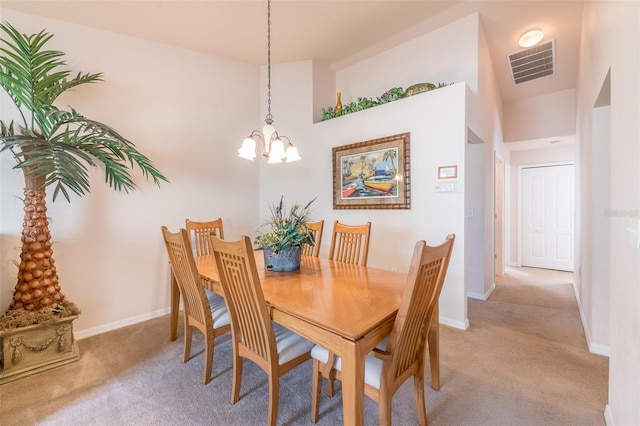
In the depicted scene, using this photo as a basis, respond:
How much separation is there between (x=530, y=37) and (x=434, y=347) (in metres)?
3.48

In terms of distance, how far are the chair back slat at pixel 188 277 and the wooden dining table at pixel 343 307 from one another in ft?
0.26

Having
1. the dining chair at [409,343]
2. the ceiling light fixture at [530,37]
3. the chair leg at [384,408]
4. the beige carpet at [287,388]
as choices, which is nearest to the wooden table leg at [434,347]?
the beige carpet at [287,388]

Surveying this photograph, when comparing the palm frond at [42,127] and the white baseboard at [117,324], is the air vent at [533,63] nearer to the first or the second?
the palm frond at [42,127]

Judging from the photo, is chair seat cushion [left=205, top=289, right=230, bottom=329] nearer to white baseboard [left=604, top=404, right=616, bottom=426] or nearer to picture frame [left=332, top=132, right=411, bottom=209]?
picture frame [left=332, top=132, right=411, bottom=209]

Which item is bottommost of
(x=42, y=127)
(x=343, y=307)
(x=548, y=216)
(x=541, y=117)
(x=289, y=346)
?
(x=289, y=346)

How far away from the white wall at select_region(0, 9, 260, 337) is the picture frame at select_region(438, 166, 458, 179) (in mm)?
2458

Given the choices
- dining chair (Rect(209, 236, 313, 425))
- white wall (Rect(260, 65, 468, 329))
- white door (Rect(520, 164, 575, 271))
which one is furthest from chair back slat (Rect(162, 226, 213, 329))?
white door (Rect(520, 164, 575, 271))

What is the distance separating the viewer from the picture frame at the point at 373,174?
2975mm

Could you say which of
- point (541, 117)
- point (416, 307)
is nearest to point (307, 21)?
point (416, 307)

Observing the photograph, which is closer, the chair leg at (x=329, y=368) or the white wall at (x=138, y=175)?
the chair leg at (x=329, y=368)

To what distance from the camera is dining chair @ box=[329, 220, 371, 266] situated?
2.39m

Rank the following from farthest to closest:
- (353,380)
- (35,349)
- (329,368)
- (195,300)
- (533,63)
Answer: (533,63) → (35,349) → (195,300) → (329,368) → (353,380)

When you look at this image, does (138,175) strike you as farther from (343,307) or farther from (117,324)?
(343,307)

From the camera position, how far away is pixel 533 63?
3.68 m
